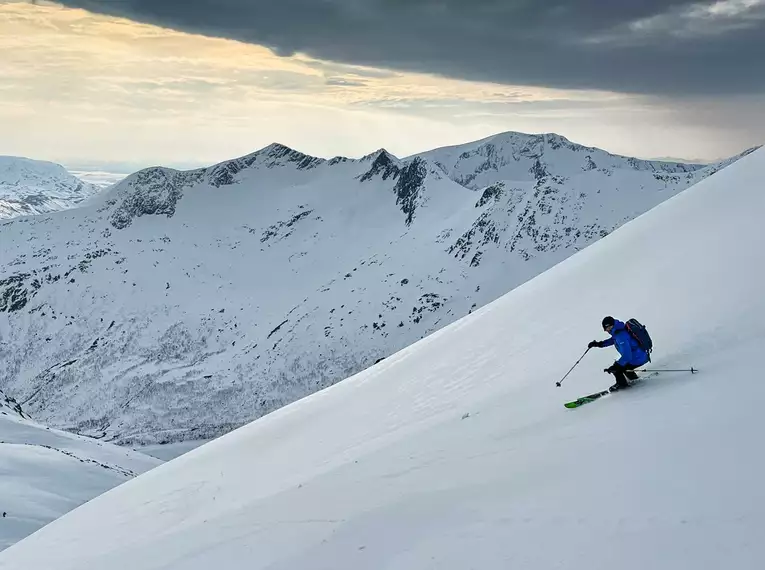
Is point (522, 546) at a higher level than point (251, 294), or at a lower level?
higher

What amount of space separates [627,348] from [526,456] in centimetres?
310

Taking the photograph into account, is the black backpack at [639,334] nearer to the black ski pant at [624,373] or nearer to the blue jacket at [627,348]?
the blue jacket at [627,348]

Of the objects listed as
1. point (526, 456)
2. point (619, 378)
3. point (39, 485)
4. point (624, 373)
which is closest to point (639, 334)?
point (624, 373)

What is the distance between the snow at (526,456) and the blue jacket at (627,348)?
51cm

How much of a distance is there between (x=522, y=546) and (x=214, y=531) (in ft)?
24.5

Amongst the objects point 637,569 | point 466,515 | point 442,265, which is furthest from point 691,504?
point 442,265

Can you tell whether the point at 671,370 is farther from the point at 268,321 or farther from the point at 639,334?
the point at 268,321

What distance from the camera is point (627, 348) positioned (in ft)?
35.7

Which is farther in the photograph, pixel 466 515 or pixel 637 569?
pixel 466 515

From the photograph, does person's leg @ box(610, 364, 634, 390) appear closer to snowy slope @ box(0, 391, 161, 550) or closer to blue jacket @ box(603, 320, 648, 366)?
blue jacket @ box(603, 320, 648, 366)

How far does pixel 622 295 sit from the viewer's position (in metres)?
16.4

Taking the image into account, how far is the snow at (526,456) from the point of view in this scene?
21.4 feet

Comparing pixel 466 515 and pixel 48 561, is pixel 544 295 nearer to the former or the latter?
pixel 466 515

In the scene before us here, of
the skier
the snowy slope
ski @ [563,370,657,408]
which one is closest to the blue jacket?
the skier
